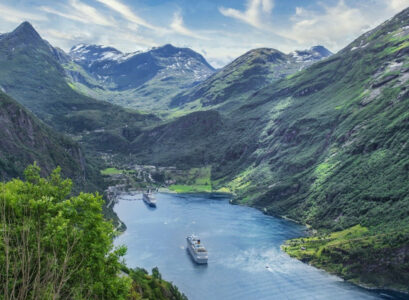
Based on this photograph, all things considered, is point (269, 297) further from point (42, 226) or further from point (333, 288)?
point (42, 226)

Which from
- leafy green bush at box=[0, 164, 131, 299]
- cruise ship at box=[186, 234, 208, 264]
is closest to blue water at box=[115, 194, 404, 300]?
cruise ship at box=[186, 234, 208, 264]

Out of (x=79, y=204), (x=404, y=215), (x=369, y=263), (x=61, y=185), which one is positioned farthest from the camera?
(x=404, y=215)

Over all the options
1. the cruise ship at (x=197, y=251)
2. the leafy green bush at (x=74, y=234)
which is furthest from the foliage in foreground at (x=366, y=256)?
the leafy green bush at (x=74, y=234)

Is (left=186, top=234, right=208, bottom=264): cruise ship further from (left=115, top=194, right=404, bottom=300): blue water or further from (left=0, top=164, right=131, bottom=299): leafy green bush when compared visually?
(left=0, top=164, right=131, bottom=299): leafy green bush

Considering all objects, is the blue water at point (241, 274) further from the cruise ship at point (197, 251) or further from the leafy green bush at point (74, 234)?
the leafy green bush at point (74, 234)

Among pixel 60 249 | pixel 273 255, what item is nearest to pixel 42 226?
pixel 60 249

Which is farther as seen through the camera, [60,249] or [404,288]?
[404,288]

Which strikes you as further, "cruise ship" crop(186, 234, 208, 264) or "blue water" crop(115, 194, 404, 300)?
"cruise ship" crop(186, 234, 208, 264)

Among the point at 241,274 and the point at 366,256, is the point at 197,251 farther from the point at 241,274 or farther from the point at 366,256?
the point at 366,256
